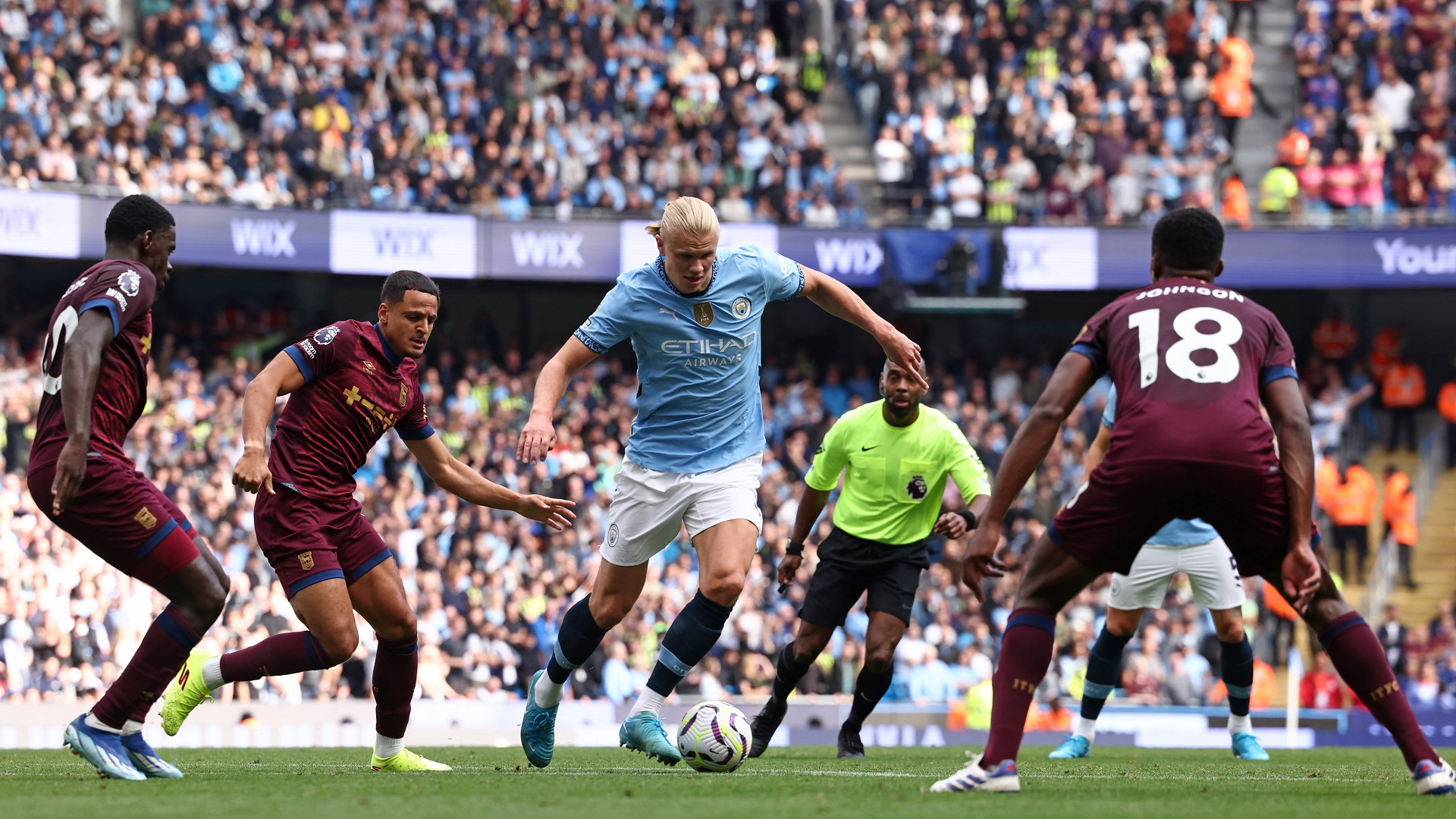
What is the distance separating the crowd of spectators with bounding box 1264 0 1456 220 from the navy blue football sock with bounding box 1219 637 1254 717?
47.8 ft

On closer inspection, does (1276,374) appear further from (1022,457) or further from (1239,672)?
(1239,672)

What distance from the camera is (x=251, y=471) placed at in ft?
23.0

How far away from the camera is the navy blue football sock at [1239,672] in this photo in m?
11.4

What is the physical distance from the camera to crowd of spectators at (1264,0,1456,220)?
24531 millimetres

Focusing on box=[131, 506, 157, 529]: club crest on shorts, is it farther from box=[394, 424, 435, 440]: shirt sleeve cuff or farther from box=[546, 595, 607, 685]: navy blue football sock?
box=[546, 595, 607, 685]: navy blue football sock

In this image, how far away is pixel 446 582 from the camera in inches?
758

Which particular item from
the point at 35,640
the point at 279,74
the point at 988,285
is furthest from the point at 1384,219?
the point at 35,640

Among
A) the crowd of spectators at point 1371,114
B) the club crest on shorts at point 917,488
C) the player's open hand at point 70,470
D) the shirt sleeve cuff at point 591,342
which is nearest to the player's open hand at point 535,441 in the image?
the shirt sleeve cuff at point 591,342

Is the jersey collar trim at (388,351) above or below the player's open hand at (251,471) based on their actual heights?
above

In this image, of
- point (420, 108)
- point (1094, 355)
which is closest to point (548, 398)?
point (1094, 355)

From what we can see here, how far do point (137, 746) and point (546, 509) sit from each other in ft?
7.35

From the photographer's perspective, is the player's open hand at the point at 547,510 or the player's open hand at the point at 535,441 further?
the player's open hand at the point at 547,510

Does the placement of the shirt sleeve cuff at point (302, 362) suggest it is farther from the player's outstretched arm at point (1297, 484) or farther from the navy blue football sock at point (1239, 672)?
the navy blue football sock at point (1239, 672)

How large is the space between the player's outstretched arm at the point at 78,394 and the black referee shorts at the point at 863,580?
198 inches
